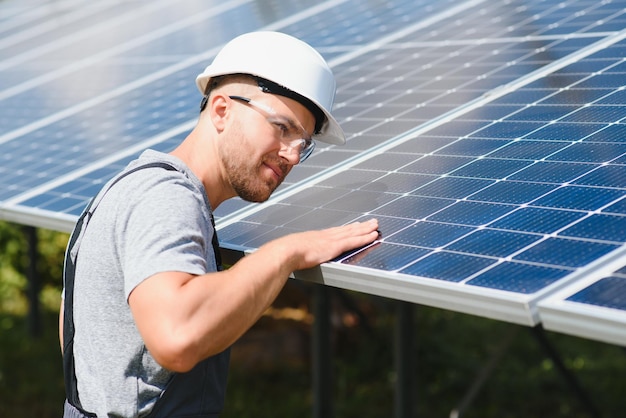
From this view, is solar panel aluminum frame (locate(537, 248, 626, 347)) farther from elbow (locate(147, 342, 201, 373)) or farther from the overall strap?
the overall strap

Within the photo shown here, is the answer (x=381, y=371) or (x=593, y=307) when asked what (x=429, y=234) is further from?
(x=381, y=371)

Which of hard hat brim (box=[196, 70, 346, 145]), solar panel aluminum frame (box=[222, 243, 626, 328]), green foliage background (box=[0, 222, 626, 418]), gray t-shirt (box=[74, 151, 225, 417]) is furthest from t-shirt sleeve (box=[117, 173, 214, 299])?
green foliage background (box=[0, 222, 626, 418])

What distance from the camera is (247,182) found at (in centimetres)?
365

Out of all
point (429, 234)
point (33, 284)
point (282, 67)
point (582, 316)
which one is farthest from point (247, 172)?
point (33, 284)

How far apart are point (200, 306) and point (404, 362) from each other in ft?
11.1

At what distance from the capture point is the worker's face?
3.58 meters

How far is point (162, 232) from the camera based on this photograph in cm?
308

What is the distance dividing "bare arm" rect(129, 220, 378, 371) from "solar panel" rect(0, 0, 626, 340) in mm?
326

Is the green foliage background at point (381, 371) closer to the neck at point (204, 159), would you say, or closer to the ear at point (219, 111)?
the neck at point (204, 159)

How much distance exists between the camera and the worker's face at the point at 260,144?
358 centimetres

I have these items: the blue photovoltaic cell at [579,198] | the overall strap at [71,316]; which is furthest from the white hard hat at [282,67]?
the blue photovoltaic cell at [579,198]

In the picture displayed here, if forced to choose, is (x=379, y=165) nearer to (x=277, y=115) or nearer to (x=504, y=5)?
(x=277, y=115)

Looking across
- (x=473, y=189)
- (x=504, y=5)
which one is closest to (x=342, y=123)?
(x=473, y=189)

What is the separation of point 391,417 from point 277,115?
18.4 feet
